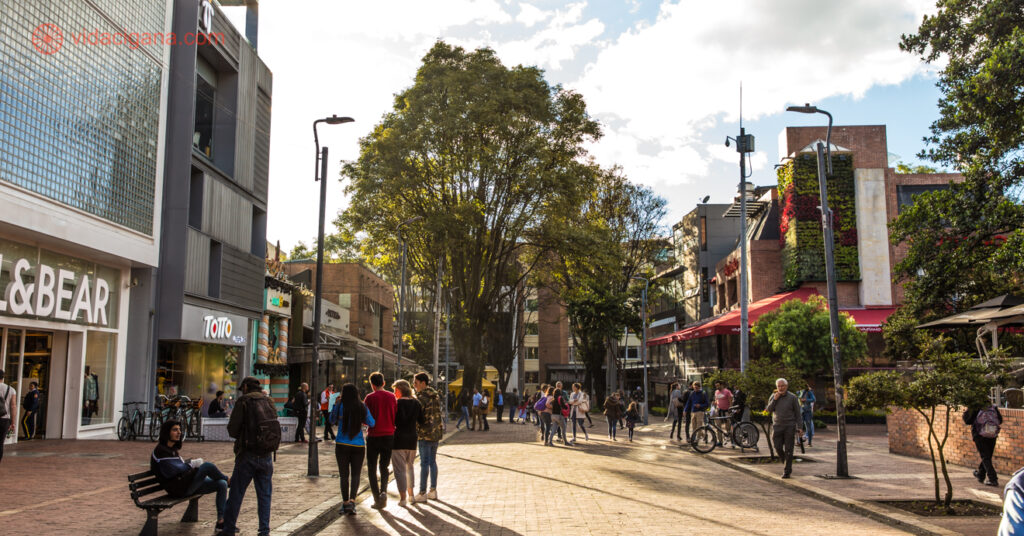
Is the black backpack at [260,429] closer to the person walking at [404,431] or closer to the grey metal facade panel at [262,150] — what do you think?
the person walking at [404,431]

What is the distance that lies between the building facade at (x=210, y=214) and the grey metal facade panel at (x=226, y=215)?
0.11ft

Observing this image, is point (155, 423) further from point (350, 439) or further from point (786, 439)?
point (786, 439)

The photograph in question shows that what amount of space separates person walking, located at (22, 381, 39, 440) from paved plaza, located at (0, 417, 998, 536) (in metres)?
0.65

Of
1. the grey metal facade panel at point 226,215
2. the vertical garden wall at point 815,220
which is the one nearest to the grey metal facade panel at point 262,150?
the grey metal facade panel at point 226,215

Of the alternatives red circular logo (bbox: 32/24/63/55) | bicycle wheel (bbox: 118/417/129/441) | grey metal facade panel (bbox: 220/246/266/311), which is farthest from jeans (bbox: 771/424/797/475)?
grey metal facade panel (bbox: 220/246/266/311)

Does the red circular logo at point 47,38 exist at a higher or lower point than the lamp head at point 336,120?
higher

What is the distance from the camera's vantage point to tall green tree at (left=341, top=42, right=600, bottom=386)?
1199 inches

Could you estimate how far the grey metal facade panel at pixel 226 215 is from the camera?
25391 millimetres

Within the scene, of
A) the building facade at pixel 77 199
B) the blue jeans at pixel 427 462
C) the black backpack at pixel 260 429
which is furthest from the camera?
the building facade at pixel 77 199

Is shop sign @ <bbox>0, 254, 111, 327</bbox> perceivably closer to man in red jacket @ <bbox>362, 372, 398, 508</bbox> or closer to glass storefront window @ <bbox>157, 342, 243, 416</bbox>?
glass storefront window @ <bbox>157, 342, 243, 416</bbox>

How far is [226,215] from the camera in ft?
87.7

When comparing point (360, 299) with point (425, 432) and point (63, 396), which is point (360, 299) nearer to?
point (63, 396)

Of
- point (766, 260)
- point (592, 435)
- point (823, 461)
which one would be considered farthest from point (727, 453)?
point (766, 260)

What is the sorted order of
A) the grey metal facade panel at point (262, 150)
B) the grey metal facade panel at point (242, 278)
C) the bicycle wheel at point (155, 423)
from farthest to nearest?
1. the grey metal facade panel at point (262, 150)
2. the grey metal facade panel at point (242, 278)
3. the bicycle wheel at point (155, 423)
